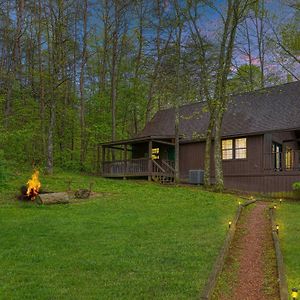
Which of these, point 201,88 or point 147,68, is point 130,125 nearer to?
point 147,68

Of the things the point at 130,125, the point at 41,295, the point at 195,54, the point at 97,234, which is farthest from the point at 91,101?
the point at 41,295

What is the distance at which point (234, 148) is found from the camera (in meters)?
24.6

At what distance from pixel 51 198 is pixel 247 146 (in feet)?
42.8

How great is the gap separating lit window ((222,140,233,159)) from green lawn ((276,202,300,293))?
9.20 metres

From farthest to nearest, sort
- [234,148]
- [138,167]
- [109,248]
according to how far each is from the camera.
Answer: [138,167] < [234,148] < [109,248]

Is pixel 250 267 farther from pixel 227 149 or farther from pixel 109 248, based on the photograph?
pixel 227 149

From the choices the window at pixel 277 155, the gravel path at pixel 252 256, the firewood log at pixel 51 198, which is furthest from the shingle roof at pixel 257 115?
the gravel path at pixel 252 256

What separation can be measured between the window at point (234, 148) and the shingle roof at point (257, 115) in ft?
1.87

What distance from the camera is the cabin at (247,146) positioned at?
22.6m

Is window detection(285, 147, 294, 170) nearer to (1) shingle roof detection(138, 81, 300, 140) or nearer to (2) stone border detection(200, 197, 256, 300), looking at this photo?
(1) shingle roof detection(138, 81, 300, 140)

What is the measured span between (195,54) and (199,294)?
2034 centimetres

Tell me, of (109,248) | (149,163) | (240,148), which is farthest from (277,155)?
(109,248)

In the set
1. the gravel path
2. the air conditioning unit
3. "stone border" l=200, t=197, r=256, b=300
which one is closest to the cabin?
the air conditioning unit

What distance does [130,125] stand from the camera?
4212 cm
